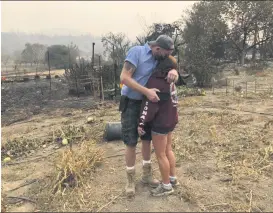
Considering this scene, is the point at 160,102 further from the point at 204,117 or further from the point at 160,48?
the point at 204,117

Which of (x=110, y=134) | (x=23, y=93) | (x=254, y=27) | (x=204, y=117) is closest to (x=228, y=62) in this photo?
(x=254, y=27)

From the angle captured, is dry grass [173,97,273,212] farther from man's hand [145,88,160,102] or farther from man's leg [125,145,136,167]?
man's hand [145,88,160,102]

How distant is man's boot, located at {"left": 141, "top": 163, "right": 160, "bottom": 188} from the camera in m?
3.53

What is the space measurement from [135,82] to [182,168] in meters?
1.46

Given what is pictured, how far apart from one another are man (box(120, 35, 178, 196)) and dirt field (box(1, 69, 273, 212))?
406 mm

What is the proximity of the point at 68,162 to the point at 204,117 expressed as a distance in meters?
3.49

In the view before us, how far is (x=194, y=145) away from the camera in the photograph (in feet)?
16.1

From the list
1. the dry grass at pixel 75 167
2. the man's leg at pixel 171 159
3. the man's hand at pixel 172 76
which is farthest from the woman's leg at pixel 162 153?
the dry grass at pixel 75 167

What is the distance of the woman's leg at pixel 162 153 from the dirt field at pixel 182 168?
0.73 ft

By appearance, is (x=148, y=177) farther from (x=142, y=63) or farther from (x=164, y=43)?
(x=164, y=43)

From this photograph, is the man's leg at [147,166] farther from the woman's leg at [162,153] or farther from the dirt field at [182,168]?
the woman's leg at [162,153]

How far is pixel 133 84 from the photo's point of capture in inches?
120

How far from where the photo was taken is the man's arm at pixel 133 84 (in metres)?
3.01

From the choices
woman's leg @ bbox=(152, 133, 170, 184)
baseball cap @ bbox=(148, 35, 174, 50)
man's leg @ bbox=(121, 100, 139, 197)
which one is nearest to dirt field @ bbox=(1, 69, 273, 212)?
woman's leg @ bbox=(152, 133, 170, 184)
